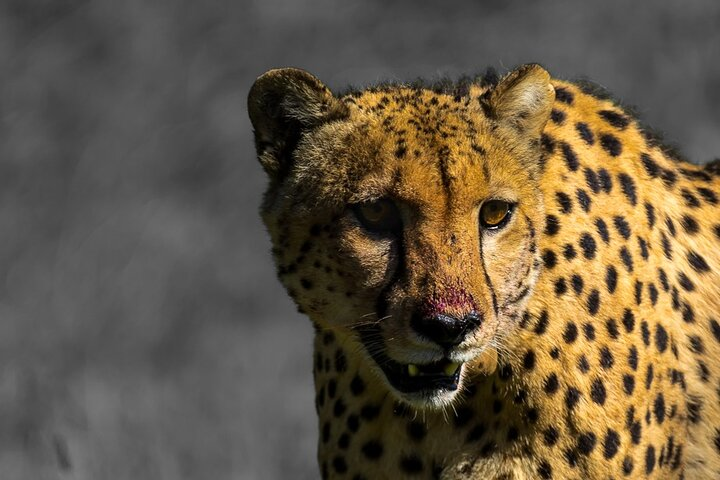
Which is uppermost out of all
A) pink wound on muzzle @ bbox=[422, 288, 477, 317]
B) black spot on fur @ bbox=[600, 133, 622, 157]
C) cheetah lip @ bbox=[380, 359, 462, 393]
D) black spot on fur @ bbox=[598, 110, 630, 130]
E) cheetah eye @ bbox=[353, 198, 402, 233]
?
black spot on fur @ bbox=[598, 110, 630, 130]

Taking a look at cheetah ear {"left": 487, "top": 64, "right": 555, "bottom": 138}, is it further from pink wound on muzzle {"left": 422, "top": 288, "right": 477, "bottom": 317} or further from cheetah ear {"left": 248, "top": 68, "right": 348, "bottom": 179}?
pink wound on muzzle {"left": 422, "top": 288, "right": 477, "bottom": 317}

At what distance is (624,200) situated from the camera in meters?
3.26

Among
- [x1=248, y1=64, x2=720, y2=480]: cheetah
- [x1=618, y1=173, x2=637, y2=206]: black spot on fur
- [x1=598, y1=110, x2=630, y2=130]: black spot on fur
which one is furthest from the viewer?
[x1=598, y1=110, x2=630, y2=130]: black spot on fur

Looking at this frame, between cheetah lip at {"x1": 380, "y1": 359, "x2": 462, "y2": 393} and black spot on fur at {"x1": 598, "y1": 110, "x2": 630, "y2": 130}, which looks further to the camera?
black spot on fur at {"x1": 598, "y1": 110, "x2": 630, "y2": 130}

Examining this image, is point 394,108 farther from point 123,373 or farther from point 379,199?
point 123,373

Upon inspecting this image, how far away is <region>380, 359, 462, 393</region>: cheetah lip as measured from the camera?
2877 mm

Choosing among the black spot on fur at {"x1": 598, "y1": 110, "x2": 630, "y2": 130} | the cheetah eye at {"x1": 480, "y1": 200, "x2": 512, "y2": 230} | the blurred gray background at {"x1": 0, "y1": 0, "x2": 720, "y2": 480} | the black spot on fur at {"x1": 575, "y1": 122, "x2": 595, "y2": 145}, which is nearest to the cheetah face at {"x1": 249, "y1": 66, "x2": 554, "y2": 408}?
the cheetah eye at {"x1": 480, "y1": 200, "x2": 512, "y2": 230}

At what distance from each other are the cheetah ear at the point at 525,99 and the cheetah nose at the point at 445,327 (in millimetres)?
576

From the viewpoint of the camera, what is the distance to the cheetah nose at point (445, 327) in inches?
106

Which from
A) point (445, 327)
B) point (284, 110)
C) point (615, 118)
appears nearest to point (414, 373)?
point (445, 327)

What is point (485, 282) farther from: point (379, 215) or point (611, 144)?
point (611, 144)

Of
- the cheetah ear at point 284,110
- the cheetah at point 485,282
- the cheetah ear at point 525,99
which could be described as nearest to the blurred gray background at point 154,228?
the cheetah at point 485,282

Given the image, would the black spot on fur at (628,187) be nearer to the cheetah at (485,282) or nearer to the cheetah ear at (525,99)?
the cheetah at (485,282)

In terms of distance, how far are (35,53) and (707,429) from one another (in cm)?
399
